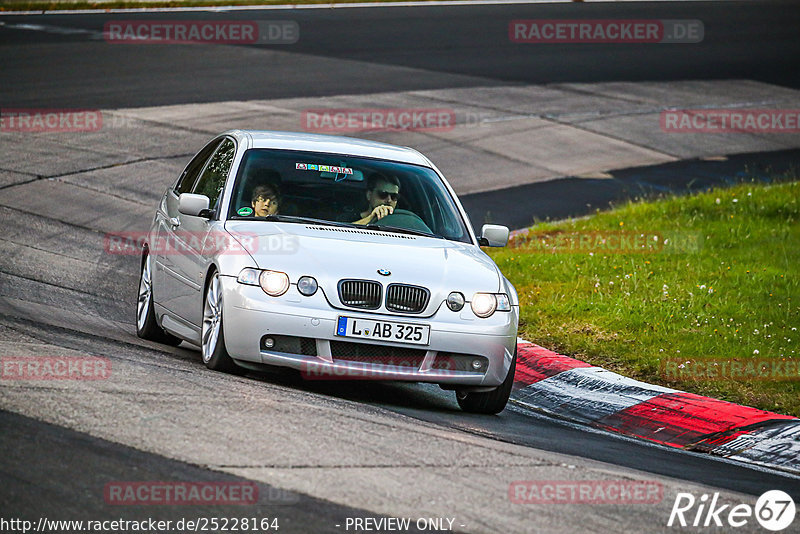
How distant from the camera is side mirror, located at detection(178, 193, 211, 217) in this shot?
873cm

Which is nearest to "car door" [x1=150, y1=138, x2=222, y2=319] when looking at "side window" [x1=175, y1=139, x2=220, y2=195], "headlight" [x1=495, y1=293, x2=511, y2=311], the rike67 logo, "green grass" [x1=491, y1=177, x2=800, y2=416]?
"side window" [x1=175, y1=139, x2=220, y2=195]

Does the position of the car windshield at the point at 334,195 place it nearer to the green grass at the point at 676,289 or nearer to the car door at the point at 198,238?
the car door at the point at 198,238

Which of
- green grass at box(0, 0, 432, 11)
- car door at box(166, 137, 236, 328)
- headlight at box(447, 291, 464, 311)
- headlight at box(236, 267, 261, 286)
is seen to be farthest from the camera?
green grass at box(0, 0, 432, 11)

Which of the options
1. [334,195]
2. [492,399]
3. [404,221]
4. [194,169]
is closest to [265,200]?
[334,195]

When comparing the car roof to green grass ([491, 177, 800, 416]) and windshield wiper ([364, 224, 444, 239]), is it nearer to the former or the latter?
windshield wiper ([364, 224, 444, 239])

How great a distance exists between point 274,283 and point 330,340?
1.60ft

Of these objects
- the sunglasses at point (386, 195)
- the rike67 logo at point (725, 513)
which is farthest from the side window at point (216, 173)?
the rike67 logo at point (725, 513)

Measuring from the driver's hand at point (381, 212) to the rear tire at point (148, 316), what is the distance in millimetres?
1948

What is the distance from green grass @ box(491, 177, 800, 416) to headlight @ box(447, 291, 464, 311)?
226cm

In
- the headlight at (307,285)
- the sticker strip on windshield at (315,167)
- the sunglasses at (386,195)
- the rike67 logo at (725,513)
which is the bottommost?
the rike67 logo at (725,513)

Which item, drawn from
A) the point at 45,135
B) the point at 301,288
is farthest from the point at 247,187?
the point at 45,135

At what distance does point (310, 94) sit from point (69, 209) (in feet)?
29.4

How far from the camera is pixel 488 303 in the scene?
8.23m

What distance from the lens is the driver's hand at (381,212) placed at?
29.8ft
